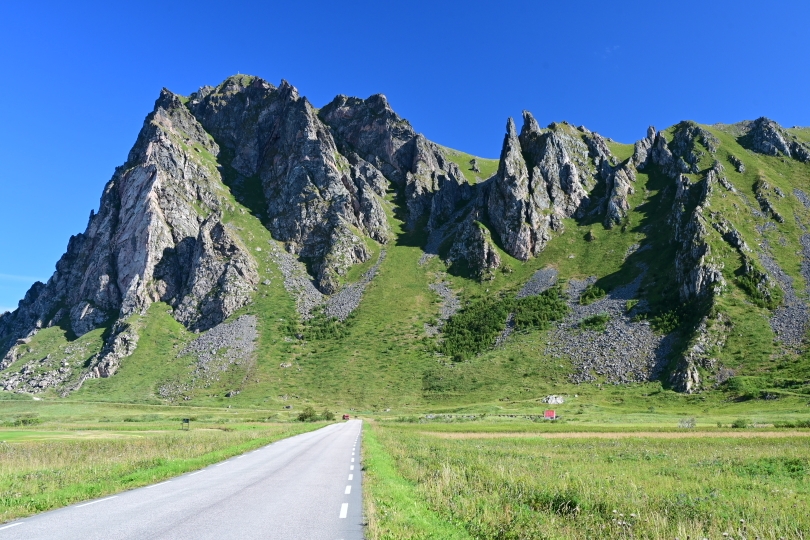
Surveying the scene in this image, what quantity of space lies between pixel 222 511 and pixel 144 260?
542 ft

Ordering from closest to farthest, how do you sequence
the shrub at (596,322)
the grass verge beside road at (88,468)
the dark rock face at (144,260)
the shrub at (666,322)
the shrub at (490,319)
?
the grass verge beside road at (88,468), the shrub at (666,322), the shrub at (596,322), the shrub at (490,319), the dark rock face at (144,260)

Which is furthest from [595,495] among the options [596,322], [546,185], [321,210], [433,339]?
[321,210]

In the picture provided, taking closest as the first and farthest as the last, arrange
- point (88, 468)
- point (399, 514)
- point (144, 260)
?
point (399, 514)
point (88, 468)
point (144, 260)

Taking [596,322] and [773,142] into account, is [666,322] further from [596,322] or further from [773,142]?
[773,142]

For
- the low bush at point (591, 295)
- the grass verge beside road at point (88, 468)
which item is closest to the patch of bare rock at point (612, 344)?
the low bush at point (591, 295)

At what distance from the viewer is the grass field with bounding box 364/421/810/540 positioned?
10.9 meters

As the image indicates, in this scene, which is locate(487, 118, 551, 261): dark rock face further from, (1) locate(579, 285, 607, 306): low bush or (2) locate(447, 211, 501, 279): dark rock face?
(1) locate(579, 285, 607, 306): low bush

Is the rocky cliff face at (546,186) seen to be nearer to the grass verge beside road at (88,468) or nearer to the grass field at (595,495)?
the grass field at (595,495)

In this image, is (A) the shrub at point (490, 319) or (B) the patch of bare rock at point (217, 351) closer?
(B) the patch of bare rock at point (217, 351)

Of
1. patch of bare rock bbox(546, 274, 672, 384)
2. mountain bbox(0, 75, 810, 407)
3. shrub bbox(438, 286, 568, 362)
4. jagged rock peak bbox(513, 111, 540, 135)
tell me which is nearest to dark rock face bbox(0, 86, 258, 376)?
mountain bbox(0, 75, 810, 407)

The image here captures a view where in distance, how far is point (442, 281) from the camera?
15825 centimetres

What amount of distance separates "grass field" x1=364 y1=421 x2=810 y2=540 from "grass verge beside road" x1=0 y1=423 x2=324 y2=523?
34.9 ft

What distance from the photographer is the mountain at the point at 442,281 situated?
334ft

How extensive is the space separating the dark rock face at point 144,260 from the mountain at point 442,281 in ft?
2.63
